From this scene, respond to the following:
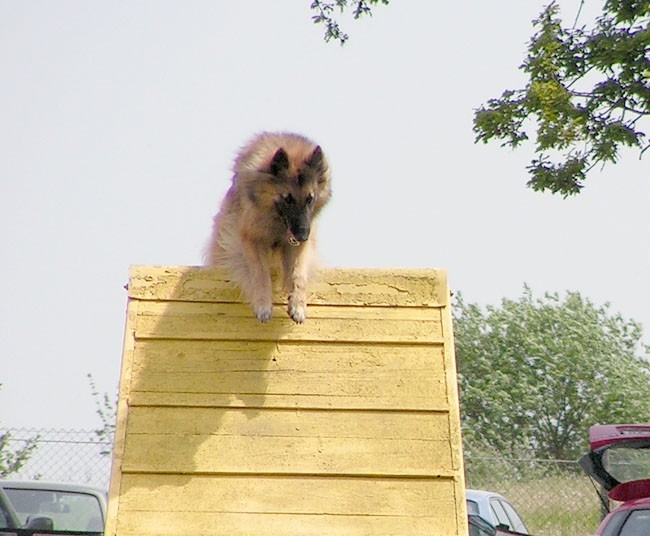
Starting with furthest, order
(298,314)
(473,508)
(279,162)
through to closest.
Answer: (473,508)
(279,162)
(298,314)

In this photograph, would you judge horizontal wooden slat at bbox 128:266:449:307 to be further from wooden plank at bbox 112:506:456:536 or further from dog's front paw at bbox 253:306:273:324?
wooden plank at bbox 112:506:456:536

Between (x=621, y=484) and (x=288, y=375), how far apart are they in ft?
9.95

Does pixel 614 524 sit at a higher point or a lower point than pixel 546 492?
lower

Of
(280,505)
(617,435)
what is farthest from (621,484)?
(280,505)

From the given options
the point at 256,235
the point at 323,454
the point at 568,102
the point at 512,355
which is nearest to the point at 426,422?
the point at 323,454

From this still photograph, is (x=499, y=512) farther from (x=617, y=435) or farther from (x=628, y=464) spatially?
(x=617, y=435)

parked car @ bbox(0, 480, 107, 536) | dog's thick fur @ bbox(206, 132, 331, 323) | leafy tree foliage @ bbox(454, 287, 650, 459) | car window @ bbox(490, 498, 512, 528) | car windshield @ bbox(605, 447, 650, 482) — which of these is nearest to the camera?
dog's thick fur @ bbox(206, 132, 331, 323)

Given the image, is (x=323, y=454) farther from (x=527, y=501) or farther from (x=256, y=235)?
(x=527, y=501)

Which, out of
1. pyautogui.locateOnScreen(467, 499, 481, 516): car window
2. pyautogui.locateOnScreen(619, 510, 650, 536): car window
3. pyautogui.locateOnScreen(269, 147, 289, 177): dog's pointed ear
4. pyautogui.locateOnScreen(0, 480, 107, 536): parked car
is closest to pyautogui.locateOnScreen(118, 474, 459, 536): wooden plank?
pyautogui.locateOnScreen(269, 147, 289, 177): dog's pointed ear

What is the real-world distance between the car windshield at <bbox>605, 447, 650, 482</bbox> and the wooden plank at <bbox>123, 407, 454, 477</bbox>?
325 centimetres

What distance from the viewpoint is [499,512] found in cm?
1064

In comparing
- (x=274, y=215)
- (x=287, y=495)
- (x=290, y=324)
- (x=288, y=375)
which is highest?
(x=274, y=215)

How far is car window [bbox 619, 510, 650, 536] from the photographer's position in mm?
5793

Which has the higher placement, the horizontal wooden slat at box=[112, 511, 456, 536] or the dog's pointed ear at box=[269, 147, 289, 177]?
the dog's pointed ear at box=[269, 147, 289, 177]
